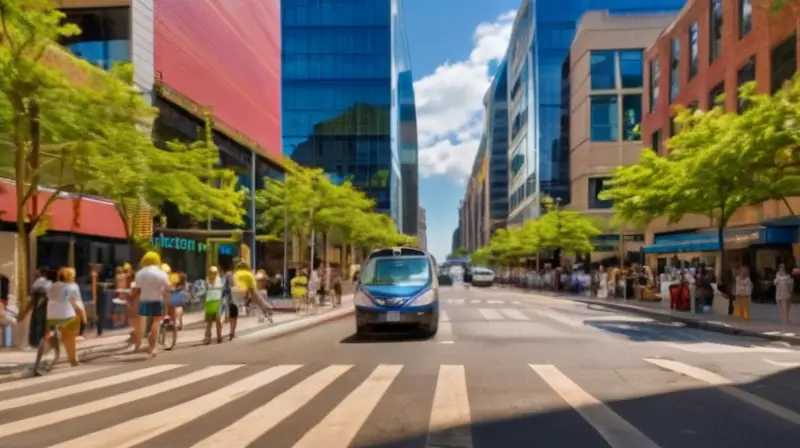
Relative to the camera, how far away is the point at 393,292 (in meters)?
15.8

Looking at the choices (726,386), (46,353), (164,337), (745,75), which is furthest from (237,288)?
(745,75)

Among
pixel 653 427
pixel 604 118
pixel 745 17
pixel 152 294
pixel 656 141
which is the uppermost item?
pixel 604 118

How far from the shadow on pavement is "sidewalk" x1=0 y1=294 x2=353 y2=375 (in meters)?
8.38

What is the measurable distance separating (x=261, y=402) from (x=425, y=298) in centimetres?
782

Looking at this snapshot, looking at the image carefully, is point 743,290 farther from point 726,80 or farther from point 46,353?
point 46,353

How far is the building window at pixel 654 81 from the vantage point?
159ft

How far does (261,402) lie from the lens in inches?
329

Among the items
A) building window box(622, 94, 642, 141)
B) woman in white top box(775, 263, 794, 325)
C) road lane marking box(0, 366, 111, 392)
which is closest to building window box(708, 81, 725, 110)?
woman in white top box(775, 263, 794, 325)

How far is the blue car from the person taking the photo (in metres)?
15.7

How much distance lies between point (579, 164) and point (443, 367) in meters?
61.3

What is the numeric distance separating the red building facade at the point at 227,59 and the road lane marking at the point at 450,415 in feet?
71.6

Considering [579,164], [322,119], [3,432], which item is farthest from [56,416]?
[322,119]

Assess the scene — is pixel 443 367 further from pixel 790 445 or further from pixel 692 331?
pixel 692 331

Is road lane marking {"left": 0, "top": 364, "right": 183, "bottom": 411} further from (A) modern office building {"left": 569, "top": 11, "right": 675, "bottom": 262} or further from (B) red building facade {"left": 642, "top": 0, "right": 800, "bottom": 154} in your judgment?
(A) modern office building {"left": 569, "top": 11, "right": 675, "bottom": 262}
